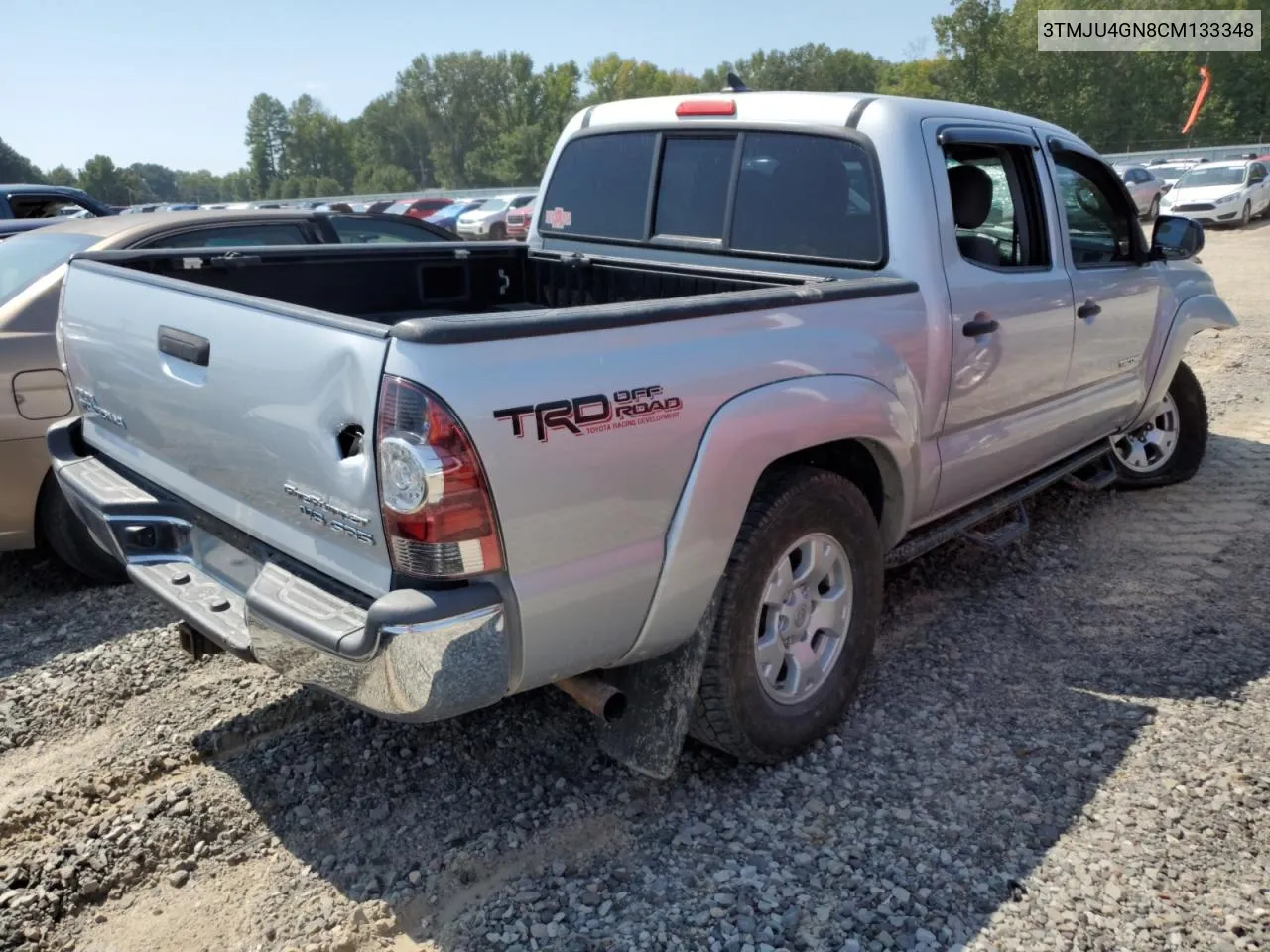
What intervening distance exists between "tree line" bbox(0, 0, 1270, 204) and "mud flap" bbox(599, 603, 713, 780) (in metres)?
73.1

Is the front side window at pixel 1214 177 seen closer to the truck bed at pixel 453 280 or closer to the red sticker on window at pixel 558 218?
the red sticker on window at pixel 558 218

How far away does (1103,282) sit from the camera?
4.40 meters

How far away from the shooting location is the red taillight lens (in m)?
3.88

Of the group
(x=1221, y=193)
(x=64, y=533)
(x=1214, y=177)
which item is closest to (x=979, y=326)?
(x=64, y=533)

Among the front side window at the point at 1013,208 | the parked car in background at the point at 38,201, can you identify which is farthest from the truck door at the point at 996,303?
the parked car in background at the point at 38,201

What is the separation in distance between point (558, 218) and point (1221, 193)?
24.1m

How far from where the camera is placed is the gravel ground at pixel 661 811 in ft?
8.17

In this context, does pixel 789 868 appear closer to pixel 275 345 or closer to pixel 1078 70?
pixel 275 345

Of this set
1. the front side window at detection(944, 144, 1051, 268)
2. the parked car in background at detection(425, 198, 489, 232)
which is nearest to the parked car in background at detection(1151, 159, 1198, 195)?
the parked car in background at detection(425, 198, 489, 232)

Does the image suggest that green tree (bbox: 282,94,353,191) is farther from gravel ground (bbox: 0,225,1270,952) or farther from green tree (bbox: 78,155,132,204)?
gravel ground (bbox: 0,225,1270,952)

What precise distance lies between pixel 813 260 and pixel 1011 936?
7.31 ft

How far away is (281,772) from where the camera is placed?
309 cm

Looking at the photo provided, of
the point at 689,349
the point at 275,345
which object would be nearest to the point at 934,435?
the point at 689,349

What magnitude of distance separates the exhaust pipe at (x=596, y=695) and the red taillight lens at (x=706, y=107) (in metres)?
2.31
